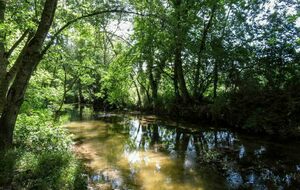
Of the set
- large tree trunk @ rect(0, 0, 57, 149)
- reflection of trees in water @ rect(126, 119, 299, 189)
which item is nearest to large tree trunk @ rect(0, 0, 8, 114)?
large tree trunk @ rect(0, 0, 57, 149)

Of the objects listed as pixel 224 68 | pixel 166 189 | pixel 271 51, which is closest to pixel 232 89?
pixel 224 68

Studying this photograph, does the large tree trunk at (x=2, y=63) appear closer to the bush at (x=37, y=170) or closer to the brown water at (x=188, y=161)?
the bush at (x=37, y=170)

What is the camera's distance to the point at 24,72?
6.37 m

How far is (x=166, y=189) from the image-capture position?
7.05 m

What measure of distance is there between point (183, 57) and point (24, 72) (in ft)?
46.1

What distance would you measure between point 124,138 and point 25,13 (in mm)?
8105

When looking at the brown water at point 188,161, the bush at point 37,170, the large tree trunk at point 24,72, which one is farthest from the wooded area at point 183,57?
the brown water at point 188,161

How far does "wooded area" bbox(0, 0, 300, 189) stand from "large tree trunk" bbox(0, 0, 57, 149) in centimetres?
2

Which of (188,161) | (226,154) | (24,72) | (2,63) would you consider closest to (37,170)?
(24,72)

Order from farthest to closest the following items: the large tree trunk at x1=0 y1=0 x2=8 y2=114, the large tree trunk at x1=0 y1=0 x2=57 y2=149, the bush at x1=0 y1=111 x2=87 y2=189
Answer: the large tree trunk at x1=0 y1=0 x2=8 y2=114
the large tree trunk at x1=0 y1=0 x2=57 y2=149
the bush at x1=0 y1=111 x2=87 y2=189

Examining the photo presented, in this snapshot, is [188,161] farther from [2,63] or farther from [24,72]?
[2,63]

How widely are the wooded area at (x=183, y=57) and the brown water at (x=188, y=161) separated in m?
1.78

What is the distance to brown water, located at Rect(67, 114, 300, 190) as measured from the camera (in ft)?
24.4

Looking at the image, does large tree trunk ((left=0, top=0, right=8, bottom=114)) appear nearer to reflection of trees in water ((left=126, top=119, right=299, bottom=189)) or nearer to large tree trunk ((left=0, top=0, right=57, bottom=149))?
large tree trunk ((left=0, top=0, right=57, bottom=149))
